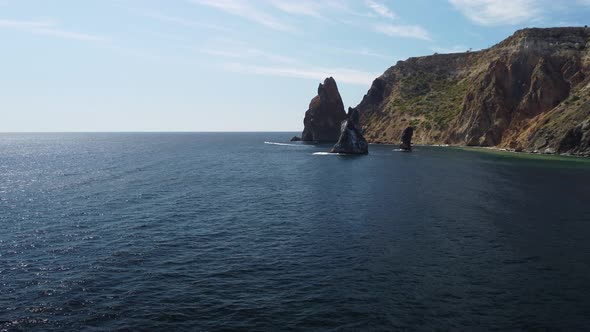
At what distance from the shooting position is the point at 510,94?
196625 millimetres

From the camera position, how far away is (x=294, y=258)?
130 ft

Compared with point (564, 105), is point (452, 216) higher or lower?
lower

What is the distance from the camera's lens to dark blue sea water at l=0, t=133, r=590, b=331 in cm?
2753

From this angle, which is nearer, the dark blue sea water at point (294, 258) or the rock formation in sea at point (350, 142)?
the dark blue sea water at point (294, 258)

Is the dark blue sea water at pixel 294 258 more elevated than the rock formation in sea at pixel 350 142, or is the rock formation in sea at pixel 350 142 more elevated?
the rock formation in sea at pixel 350 142

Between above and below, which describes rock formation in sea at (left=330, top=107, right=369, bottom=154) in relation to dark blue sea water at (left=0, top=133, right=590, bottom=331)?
above

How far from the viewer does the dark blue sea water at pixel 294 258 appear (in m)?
27.5

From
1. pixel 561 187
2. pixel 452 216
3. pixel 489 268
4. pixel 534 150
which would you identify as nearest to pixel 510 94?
pixel 534 150

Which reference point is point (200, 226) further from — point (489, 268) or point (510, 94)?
point (510, 94)

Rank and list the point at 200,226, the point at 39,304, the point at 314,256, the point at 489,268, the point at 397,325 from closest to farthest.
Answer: the point at 397,325
the point at 39,304
the point at 489,268
the point at 314,256
the point at 200,226

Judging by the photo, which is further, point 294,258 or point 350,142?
point 350,142

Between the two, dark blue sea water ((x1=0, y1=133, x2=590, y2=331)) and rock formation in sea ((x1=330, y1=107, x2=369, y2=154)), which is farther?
rock formation in sea ((x1=330, y1=107, x2=369, y2=154))

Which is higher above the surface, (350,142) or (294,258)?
(350,142)

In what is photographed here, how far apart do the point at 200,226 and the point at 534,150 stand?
14429 centimetres
